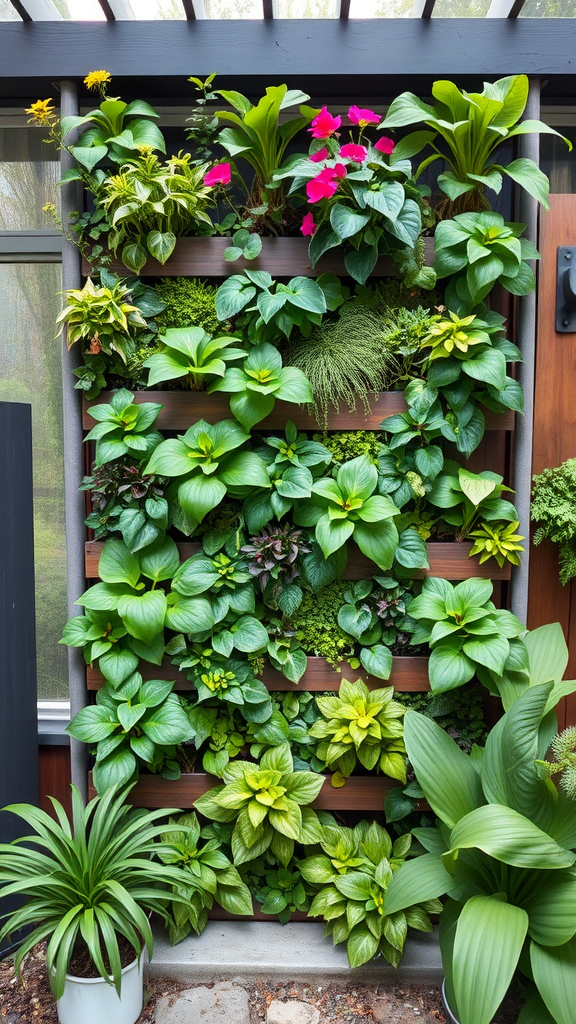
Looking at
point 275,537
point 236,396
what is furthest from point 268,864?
point 236,396

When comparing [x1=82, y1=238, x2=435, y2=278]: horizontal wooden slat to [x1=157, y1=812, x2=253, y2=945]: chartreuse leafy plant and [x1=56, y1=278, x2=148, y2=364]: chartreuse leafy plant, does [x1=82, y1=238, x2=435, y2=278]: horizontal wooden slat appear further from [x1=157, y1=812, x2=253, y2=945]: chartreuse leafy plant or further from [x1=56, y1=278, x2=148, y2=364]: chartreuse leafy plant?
[x1=157, y1=812, x2=253, y2=945]: chartreuse leafy plant

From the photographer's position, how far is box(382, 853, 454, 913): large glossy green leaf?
1.77 m

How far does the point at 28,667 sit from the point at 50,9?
6.95 feet

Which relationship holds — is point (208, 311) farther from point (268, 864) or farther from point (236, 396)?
point (268, 864)

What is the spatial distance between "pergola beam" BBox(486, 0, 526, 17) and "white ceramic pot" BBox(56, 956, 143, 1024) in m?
3.01

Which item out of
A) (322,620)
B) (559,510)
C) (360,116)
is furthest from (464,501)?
(360,116)

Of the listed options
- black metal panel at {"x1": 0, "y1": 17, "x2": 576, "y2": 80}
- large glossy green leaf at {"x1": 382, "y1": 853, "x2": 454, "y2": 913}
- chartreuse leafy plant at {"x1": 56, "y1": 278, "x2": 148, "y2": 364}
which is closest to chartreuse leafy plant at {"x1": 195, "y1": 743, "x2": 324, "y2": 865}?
large glossy green leaf at {"x1": 382, "y1": 853, "x2": 454, "y2": 913}

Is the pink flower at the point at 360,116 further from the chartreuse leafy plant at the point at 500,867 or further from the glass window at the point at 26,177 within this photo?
the chartreuse leafy plant at the point at 500,867

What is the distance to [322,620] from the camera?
7.08ft

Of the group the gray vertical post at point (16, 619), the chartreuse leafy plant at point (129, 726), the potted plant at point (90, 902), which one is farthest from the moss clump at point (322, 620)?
the gray vertical post at point (16, 619)

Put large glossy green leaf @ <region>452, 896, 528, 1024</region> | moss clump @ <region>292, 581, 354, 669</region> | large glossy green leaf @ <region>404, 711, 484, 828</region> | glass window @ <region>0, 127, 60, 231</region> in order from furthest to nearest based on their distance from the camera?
1. glass window @ <region>0, 127, 60, 231</region>
2. moss clump @ <region>292, 581, 354, 669</region>
3. large glossy green leaf @ <region>404, 711, 484, 828</region>
4. large glossy green leaf @ <region>452, 896, 528, 1024</region>

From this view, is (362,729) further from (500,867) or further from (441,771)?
(500,867)

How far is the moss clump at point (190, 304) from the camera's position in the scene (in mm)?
2113

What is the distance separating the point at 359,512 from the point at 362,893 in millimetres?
1162
